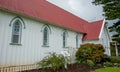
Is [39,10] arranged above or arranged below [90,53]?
above

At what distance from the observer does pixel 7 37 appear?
9.45 meters

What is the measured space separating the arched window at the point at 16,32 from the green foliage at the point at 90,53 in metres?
8.63

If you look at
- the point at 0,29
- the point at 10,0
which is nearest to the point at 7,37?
the point at 0,29

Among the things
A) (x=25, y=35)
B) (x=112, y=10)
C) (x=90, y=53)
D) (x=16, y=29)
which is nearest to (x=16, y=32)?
(x=16, y=29)

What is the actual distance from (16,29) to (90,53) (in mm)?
9509

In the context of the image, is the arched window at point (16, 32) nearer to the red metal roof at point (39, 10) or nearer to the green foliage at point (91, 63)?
the red metal roof at point (39, 10)

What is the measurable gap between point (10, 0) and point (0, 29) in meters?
3.14

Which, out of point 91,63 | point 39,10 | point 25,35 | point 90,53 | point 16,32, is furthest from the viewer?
point 90,53

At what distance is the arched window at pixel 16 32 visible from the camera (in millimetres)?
10087

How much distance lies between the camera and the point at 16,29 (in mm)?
10367

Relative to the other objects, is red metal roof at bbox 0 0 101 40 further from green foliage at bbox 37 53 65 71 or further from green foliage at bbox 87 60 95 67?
green foliage at bbox 87 60 95 67

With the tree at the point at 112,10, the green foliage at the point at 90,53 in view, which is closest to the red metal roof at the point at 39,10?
the tree at the point at 112,10

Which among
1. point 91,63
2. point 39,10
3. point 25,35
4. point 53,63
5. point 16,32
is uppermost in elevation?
point 39,10

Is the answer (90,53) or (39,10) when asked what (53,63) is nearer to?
(39,10)
